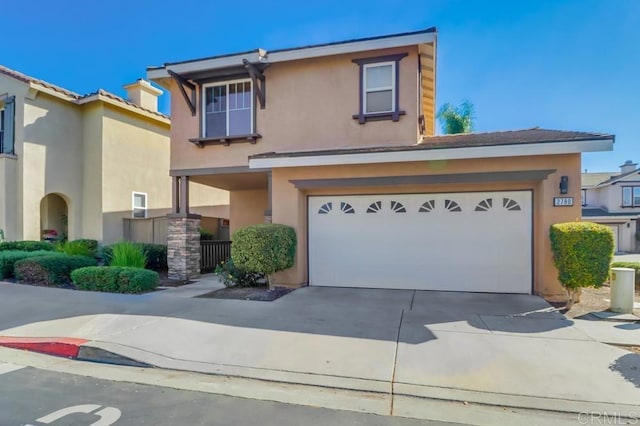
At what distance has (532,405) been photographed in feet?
12.0

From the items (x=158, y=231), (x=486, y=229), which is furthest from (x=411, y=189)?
(x=158, y=231)

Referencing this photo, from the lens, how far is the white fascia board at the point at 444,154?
7.45 m

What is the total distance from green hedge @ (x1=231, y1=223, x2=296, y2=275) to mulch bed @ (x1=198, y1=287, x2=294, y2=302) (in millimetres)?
511

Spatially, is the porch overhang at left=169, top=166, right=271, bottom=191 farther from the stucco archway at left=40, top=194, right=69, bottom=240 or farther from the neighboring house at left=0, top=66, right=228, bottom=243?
the stucco archway at left=40, top=194, right=69, bottom=240

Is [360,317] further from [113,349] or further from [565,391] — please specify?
[113,349]

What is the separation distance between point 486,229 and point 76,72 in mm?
18133

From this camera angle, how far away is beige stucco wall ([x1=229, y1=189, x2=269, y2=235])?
1506 cm

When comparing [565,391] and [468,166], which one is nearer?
[565,391]

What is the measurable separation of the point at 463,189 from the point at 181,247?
325 inches

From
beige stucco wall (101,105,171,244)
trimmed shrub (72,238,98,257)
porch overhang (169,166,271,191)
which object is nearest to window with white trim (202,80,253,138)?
porch overhang (169,166,271,191)

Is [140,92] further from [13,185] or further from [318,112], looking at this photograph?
[318,112]

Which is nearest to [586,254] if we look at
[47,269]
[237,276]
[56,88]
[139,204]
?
[237,276]

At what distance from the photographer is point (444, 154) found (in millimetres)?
8070

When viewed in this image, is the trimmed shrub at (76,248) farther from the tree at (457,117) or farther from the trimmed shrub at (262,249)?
the tree at (457,117)
